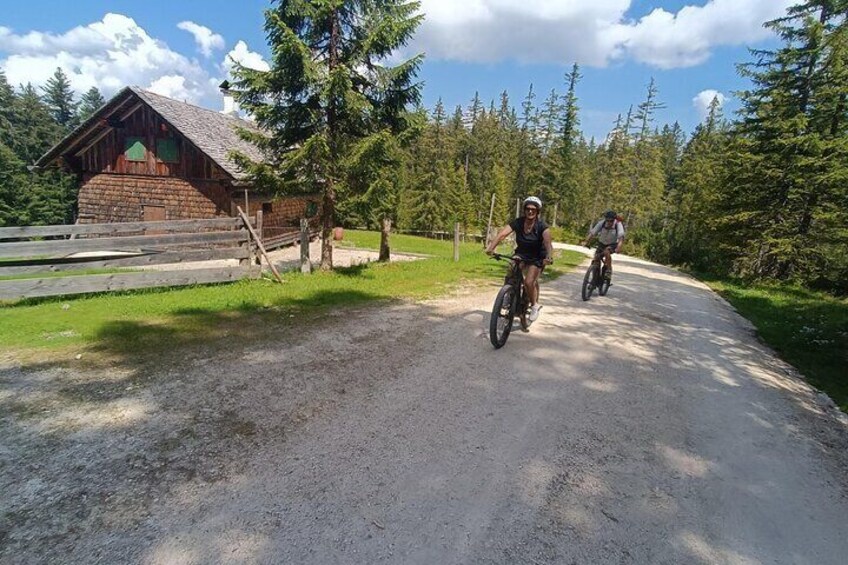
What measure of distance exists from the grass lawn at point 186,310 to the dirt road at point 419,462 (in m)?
1.07

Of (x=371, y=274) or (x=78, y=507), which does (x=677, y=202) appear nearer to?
(x=371, y=274)

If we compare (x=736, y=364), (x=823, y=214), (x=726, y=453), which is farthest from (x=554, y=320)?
(x=823, y=214)

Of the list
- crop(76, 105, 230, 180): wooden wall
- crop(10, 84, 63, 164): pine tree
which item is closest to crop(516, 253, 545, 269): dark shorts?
crop(76, 105, 230, 180): wooden wall

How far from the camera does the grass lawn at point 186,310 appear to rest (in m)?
6.12

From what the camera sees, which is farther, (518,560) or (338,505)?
(338,505)

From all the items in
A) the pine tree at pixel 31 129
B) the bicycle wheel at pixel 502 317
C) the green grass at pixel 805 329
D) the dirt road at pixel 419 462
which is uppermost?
the pine tree at pixel 31 129

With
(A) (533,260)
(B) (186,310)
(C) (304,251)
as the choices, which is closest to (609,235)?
(A) (533,260)

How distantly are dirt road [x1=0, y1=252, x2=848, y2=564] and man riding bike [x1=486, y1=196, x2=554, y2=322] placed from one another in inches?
52.2

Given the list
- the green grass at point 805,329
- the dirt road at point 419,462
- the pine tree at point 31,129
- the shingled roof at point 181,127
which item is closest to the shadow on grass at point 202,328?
the dirt road at point 419,462

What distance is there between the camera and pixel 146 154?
21.0 metres

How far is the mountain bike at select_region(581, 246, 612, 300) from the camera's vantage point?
10203 mm

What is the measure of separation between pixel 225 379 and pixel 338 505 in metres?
2.60

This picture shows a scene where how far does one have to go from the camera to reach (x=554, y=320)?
8.13m

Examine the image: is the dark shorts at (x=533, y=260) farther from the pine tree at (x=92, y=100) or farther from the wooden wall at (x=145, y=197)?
the pine tree at (x=92, y=100)
